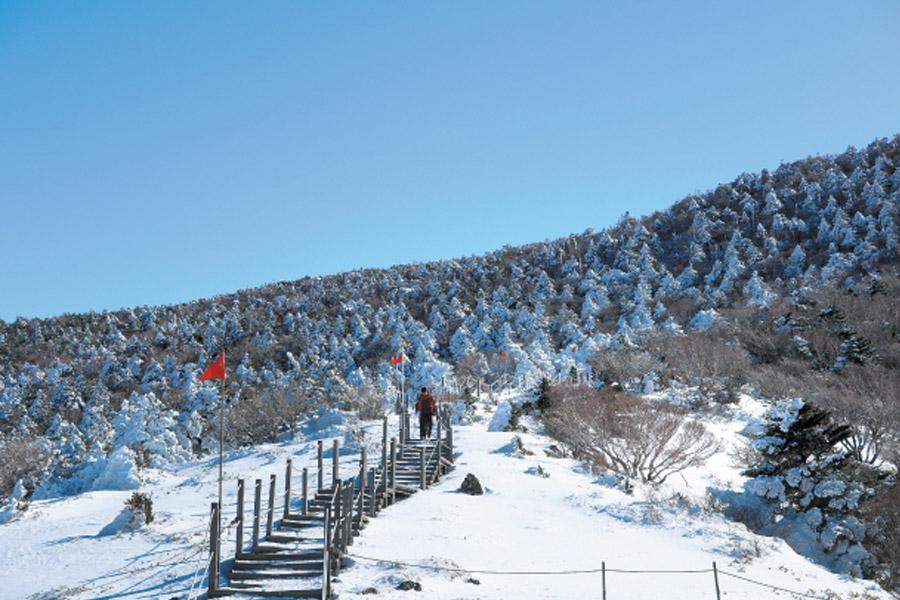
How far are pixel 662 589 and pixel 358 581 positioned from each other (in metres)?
5.72

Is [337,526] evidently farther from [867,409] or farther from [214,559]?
[867,409]

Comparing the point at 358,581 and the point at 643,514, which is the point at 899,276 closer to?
the point at 643,514

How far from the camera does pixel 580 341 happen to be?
68500 millimetres

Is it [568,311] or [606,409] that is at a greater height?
[568,311]

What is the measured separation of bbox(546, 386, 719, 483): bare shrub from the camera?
24.7 m

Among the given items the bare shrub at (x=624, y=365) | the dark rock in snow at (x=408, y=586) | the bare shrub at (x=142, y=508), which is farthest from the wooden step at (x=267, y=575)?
the bare shrub at (x=624, y=365)

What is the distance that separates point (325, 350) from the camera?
251 ft

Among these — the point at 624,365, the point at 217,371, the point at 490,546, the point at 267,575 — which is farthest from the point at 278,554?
the point at 624,365

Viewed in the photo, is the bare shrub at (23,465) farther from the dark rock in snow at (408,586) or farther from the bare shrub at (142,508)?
the dark rock in snow at (408,586)

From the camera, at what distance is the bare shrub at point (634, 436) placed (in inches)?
973

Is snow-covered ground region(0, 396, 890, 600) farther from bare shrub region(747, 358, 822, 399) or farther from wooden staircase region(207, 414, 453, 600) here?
bare shrub region(747, 358, 822, 399)

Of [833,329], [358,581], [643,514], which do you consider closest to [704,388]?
[833,329]

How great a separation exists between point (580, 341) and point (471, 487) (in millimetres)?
50747

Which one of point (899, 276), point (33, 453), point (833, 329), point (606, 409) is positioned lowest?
point (33, 453)
